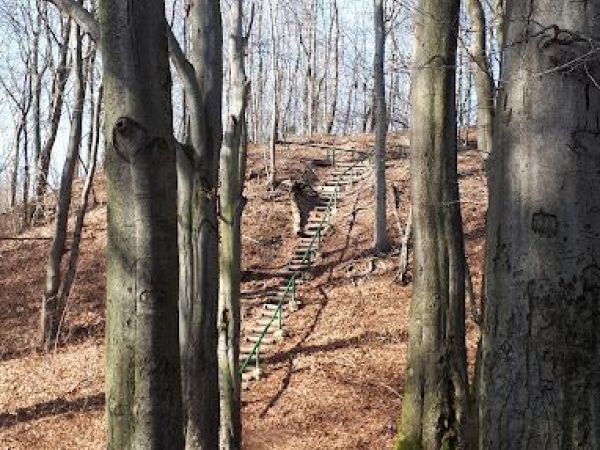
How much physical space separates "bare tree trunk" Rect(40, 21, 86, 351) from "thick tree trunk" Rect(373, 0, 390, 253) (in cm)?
766

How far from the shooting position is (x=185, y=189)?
251 inches

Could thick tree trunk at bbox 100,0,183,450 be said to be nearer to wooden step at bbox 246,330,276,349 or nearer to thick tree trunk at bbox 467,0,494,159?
thick tree trunk at bbox 467,0,494,159

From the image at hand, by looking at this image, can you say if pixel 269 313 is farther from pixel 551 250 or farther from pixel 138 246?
pixel 551 250

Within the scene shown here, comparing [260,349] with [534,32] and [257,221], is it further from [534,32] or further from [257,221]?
[534,32]

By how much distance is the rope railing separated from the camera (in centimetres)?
1322

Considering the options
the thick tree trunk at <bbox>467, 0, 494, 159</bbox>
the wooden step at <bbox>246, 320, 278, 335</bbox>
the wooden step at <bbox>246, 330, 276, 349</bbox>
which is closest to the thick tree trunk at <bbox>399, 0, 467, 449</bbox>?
the thick tree trunk at <bbox>467, 0, 494, 159</bbox>

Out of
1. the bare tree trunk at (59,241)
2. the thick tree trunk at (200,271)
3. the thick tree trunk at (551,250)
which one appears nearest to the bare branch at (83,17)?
A: the thick tree trunk at (200,271)

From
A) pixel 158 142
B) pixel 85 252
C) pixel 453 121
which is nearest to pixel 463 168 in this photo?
pixel 85 252

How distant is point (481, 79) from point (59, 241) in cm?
1061

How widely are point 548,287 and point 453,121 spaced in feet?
14.6

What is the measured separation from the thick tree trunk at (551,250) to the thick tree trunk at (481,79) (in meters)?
5.17

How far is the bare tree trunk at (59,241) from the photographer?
1551 centimetres

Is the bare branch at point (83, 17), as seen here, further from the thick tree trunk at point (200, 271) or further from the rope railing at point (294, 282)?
the rope railing at point (294, 282)

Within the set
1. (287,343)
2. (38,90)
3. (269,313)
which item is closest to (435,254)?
(287,343)
